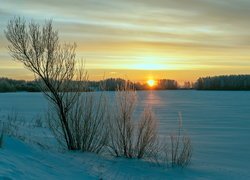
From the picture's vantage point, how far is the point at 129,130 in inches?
522

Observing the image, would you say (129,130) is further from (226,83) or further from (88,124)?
(226,83)

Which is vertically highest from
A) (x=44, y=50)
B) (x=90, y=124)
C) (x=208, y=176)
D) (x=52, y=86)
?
(x=44, y=50)

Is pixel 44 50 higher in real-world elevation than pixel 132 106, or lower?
higher

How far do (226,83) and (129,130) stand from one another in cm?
13475

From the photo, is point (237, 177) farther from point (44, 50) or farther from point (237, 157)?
point (44, 50)

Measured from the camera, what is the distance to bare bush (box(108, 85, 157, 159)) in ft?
43.0

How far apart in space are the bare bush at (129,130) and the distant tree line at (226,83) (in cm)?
12404

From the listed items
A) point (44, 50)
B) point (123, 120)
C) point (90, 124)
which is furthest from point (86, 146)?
point (44, 50)

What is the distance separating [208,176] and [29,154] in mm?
4693

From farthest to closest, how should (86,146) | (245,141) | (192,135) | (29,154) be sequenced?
1. (192,135)
2. (245,141)
3. (86,146)
4. (29,154)

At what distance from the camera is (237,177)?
1050cm

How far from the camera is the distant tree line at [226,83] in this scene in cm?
13684

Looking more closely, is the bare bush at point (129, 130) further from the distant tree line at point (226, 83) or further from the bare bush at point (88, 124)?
the distant tree line at point (226, 83)

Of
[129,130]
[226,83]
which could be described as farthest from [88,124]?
[226,83]
